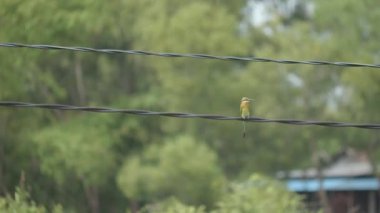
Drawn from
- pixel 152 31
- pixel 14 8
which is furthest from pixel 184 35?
pixel 14 8

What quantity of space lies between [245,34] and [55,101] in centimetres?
615

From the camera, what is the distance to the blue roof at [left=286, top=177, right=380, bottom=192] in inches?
1030

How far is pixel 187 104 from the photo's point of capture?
21.2 metres

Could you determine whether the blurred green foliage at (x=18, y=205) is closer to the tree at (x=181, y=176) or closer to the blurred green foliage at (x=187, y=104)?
the blurred green foliage at (x=187, y=104)

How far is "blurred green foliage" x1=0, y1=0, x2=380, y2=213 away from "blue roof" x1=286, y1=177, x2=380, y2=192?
3429 mm

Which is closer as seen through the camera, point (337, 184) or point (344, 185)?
point (344, 185)

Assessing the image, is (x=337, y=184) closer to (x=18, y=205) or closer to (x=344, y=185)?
(x=344, y=185)

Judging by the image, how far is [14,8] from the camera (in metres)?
14.8

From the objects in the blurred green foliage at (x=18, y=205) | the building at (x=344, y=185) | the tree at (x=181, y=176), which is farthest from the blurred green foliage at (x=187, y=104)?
the blurred green foliage at (x=18, y=205)

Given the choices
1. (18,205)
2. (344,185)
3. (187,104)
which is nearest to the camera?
(18,205)

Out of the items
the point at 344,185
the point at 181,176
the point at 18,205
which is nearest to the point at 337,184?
the point at 344,185

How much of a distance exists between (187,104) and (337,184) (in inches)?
366

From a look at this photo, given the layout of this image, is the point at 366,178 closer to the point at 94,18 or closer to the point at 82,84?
the point at 82,84

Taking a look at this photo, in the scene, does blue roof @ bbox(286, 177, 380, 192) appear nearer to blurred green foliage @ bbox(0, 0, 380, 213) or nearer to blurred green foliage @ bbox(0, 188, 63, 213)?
blurred green foliage @ bbox(0, 0, 380, 213)
